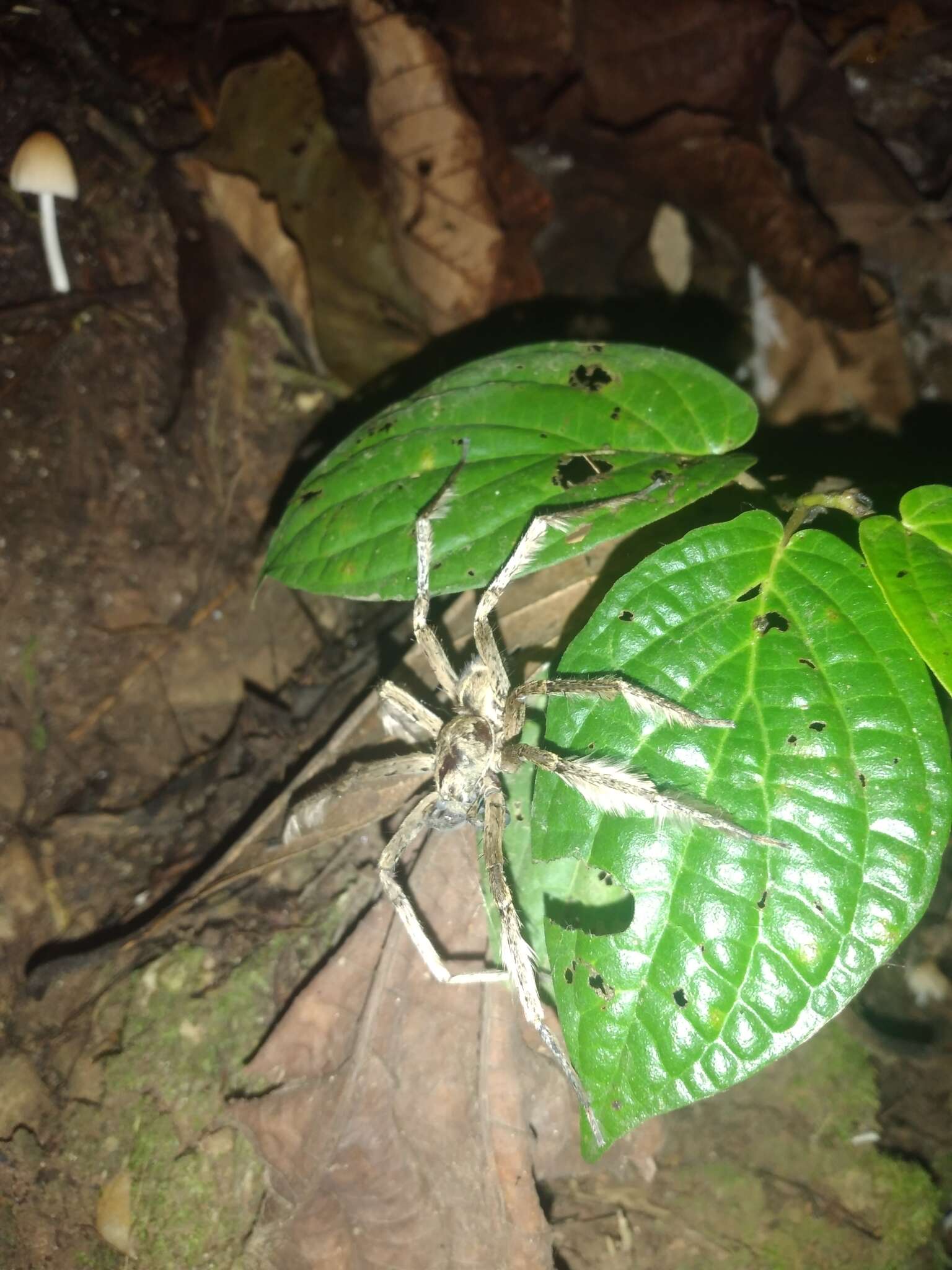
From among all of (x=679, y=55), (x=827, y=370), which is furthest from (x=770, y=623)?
(x=679, y=55)

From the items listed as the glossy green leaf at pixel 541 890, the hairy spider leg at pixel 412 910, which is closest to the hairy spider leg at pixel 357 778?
the hairy spider leg at pixel 412 910

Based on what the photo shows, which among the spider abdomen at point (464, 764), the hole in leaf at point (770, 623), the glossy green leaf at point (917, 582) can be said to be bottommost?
the spider abdomen at point (464, 764)

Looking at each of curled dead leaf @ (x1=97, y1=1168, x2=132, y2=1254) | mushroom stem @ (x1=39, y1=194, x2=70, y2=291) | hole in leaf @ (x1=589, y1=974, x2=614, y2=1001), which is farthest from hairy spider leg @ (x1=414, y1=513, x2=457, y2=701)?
mushroom stem @ (x1=39, y1=194, x2=70, y2=291)

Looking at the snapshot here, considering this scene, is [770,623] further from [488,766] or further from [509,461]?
[488,766]

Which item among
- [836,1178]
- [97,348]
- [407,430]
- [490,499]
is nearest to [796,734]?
[490,499]

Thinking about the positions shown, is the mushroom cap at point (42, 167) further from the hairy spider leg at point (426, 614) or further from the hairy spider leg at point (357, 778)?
the hairy spider leg at point (357, 778)

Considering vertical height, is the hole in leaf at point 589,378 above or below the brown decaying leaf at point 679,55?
Answer: below

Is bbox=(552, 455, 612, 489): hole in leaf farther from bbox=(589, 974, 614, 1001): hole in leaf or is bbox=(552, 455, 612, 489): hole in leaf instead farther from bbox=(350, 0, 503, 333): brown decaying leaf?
bbox=(350, 0, 503, 333): brown decaying leaf
